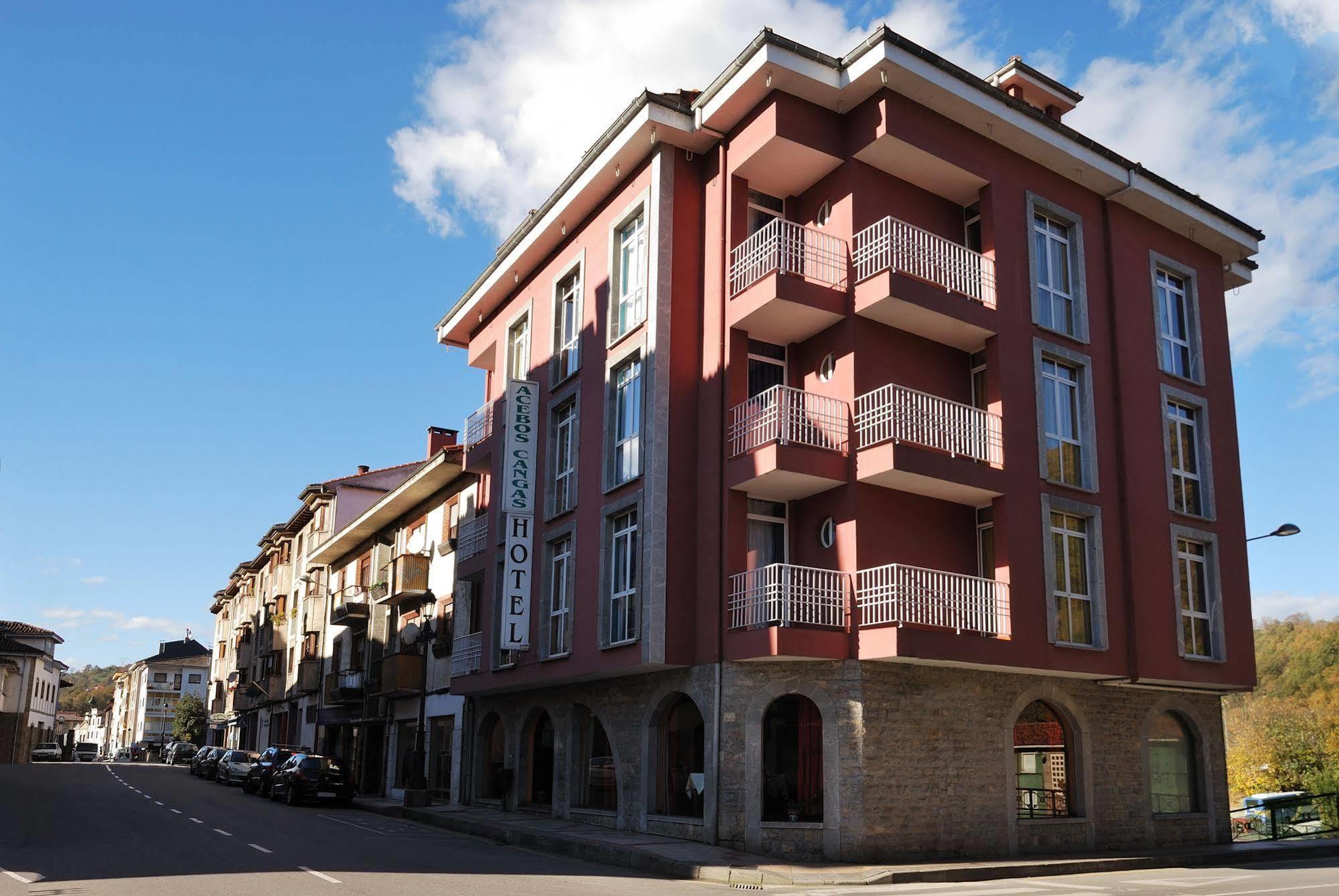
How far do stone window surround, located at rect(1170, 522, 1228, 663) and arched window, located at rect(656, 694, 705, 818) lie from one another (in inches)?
362

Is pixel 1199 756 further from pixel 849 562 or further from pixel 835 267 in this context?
pixel 835 267

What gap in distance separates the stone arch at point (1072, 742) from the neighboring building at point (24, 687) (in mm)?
72361

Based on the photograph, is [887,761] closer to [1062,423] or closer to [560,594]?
[1062,423]

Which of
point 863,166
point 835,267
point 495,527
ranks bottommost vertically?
point 495,527

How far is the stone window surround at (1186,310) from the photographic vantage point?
2294 cm

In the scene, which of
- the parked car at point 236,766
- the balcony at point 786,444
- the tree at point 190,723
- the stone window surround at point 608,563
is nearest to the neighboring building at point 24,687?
the tree at point 190,723

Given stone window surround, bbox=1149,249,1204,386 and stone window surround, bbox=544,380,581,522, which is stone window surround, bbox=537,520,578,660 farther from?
stone window surround, bbox=1149,249,1204,386

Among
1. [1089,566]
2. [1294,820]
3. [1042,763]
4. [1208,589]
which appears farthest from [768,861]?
[1294,820]

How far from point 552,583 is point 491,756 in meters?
5.99

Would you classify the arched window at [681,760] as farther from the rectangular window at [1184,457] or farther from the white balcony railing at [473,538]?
the rectangular window at [1184,457]

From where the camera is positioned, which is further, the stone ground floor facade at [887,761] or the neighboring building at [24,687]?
the neighboring building at [24,687]

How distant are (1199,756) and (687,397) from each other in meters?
12.3

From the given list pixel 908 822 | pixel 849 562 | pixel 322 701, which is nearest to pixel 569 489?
pixel 849 562

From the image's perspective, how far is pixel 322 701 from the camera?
42.8 meters
